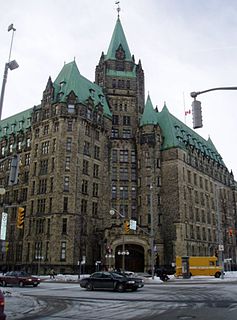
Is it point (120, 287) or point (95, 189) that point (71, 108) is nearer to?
point (95, 189)

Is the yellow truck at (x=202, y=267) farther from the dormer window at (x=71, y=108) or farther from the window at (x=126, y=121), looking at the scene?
the dormer window at (x=71, y=108)

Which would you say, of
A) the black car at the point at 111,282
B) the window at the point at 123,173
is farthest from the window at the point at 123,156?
the black car at the point at 111,282

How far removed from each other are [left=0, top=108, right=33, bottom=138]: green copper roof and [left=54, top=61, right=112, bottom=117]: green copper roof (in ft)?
35.7

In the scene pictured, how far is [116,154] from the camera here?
234 ft

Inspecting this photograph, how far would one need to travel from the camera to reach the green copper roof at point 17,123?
7608 centimetres

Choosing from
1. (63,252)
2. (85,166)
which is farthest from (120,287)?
(85,166)

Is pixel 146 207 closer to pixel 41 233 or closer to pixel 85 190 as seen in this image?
pixel 85 190

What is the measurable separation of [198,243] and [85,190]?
2692 centimetres

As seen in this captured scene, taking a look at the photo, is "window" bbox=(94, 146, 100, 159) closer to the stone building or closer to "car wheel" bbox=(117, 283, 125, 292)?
the stone building

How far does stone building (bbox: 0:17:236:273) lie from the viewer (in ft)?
194

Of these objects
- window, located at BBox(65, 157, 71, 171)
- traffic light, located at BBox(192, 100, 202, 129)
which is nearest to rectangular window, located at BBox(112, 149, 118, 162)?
window, located at BBox(65, 157, 71, 171)

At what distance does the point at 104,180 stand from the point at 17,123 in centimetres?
2535

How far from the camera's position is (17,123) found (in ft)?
260

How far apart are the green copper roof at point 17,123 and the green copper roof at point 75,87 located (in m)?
10.9
